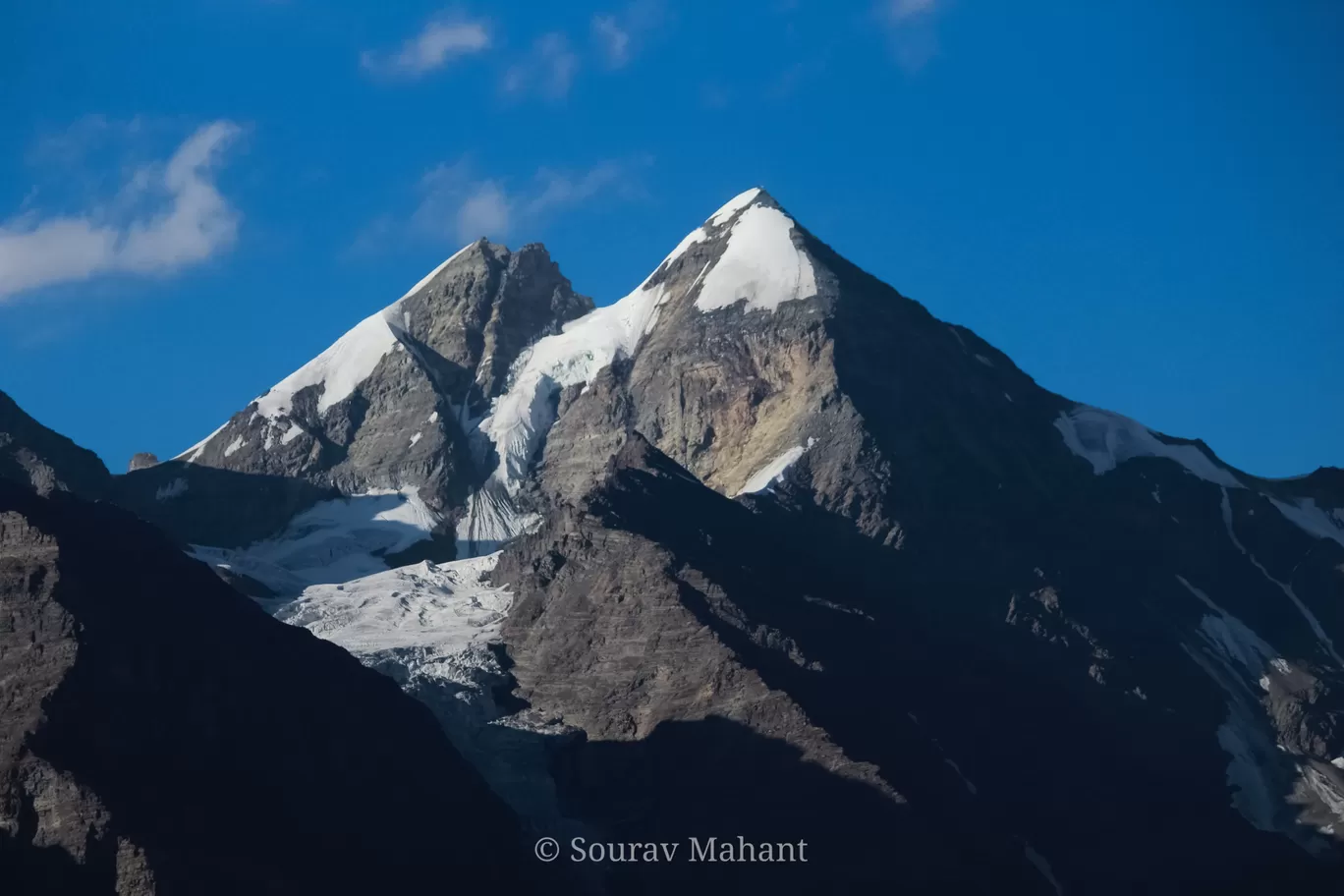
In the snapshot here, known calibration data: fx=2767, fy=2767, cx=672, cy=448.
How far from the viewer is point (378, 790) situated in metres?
116

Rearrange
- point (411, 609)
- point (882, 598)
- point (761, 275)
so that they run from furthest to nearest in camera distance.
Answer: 1. point (761, 275)
2. point (411, 609)
3. point (882, 598)

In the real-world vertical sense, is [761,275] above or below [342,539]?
above

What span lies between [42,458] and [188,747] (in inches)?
2774

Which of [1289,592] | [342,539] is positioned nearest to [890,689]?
[1289,592]

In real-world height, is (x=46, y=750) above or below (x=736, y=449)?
below

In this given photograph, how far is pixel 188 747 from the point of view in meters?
109

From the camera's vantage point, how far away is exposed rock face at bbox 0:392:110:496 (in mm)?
171875

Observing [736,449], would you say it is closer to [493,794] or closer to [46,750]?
[493,794]

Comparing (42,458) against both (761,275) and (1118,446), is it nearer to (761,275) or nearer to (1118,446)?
(761,275)

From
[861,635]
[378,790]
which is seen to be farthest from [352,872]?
[861,635]

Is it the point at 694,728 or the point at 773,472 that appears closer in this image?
the point at 694,728

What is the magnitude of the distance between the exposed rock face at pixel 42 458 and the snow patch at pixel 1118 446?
214 ft

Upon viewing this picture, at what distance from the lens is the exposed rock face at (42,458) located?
564 feet

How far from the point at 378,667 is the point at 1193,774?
140 ft
